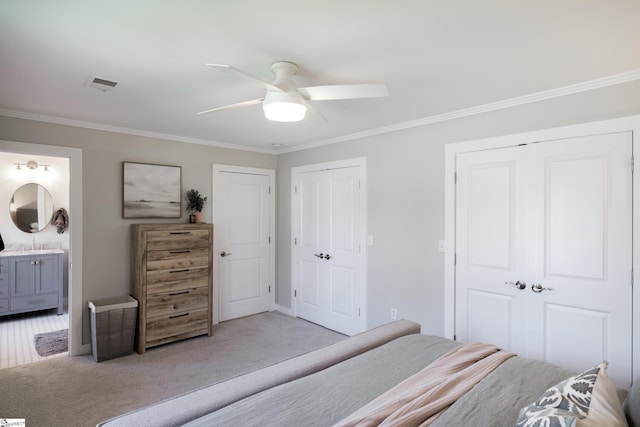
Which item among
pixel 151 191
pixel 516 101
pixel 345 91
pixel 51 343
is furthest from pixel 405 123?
pixel 51 343

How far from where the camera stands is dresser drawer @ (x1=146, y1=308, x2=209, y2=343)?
11.9 ft

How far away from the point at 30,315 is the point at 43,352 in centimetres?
169

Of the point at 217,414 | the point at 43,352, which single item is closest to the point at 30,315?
the point at 43,352

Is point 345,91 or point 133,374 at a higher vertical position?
point 345,91

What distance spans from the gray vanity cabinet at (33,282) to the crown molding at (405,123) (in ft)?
7.79

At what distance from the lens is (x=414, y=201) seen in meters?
3.48

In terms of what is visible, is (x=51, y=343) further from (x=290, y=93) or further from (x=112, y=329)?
(x=290, y=93)

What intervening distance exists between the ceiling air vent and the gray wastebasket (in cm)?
209

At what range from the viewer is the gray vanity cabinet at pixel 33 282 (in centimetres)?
450

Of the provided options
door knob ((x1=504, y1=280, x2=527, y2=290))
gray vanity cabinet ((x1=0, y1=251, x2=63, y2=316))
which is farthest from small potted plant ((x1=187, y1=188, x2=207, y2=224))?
door knob ((x1=504, y1=280, x2=527, y2=290))

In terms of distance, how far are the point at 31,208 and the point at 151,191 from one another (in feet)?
8.24

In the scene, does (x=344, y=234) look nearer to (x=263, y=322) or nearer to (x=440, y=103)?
(x=263, y=322)

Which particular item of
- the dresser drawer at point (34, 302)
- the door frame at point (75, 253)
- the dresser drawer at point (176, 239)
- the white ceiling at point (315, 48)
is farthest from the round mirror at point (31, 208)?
the dresser drawer at point (176, 239)

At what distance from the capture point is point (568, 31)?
175cm
